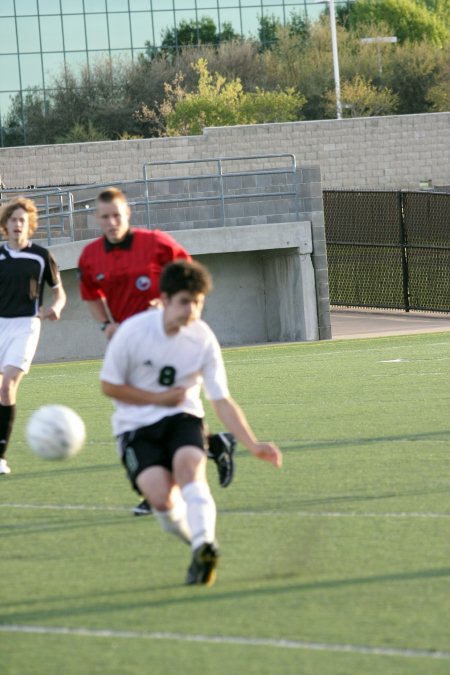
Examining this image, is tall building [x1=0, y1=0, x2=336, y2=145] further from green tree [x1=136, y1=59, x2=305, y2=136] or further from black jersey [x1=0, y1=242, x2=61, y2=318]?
black jersey [x1=0, y1=242, x2=61, y2=318]

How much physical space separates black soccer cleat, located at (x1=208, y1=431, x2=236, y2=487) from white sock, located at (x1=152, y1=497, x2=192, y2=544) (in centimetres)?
54

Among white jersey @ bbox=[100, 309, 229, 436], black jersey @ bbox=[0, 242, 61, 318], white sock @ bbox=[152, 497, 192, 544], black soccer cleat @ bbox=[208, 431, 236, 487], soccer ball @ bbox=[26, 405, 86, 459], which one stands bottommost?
white sock @ bbox=[152, 497, 192, 544]

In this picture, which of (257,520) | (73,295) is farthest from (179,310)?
(73,295)

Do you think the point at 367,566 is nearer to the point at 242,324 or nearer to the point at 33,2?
the point at 242,324

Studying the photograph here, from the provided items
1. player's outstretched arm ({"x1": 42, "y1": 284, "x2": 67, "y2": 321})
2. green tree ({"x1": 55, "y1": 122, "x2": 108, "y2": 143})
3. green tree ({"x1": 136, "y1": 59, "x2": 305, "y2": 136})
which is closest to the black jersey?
player's outstretched arm ({"x1": 42, "y1": 284, "x2": 67, "y2": 321})

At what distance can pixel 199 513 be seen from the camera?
Result: 20.6ft

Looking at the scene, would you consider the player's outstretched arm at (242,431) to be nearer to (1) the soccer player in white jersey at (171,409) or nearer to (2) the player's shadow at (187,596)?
(1) the soccer player in white jersey at (171,409)

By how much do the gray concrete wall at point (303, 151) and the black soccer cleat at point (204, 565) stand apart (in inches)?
1497

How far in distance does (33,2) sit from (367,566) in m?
63.7

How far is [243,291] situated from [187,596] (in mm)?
21296

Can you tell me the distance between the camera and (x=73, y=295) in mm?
26531

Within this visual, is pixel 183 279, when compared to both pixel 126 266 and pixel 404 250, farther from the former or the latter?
pixel 404 250

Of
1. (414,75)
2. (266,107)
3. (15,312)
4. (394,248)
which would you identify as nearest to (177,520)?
(15,312)

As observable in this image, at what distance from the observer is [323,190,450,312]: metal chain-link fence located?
30.7m
